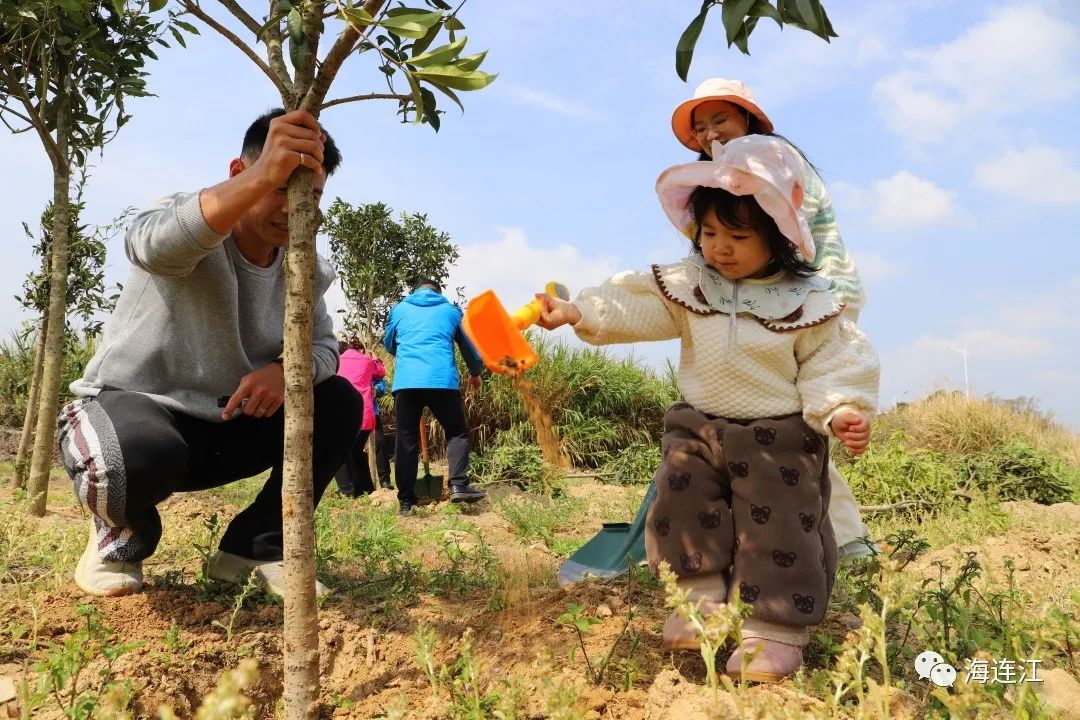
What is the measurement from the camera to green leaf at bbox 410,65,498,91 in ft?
5.37

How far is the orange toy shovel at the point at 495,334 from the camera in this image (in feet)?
6.87

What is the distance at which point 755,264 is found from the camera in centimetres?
238

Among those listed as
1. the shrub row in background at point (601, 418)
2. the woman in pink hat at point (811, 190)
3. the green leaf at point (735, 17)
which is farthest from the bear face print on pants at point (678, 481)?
the shrub row in background at point (601, 418)

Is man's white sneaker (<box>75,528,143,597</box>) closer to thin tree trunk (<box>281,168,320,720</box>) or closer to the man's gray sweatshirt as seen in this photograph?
the man's gray sweatshirt

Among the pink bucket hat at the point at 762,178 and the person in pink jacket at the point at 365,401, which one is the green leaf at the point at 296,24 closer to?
the pink bucket hat at the point at 762,178

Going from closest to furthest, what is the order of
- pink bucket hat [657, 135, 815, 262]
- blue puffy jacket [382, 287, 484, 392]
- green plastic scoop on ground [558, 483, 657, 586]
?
pink bucket hat [657, 135, 815, 262]
green plastic scoop on ground [558, 483, 657, 586]
blue puffy jacket [382, 287, 484, 392]

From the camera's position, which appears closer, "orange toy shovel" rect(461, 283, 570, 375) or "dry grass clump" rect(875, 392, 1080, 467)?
"orange toy shovel" rect(461, 283, 570, 375)

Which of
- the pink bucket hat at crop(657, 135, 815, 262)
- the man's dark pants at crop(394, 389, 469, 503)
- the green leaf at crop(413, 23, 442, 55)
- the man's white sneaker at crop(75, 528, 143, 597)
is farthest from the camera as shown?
the man's dark pants at crop(394, 389, 469, 503)

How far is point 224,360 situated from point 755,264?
63.0 inches

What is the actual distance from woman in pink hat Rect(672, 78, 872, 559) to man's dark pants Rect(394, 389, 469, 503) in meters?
3.73

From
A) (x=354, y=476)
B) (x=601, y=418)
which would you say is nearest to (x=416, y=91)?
(x=354, y=476)

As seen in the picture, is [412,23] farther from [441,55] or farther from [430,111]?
[430,111]

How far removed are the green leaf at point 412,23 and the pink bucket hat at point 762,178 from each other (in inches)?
37.9

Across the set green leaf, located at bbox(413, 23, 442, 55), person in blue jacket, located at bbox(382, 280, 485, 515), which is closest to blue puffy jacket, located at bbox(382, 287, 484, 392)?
person in blue jacket, located at bbox(382, 280, 485, 515)
